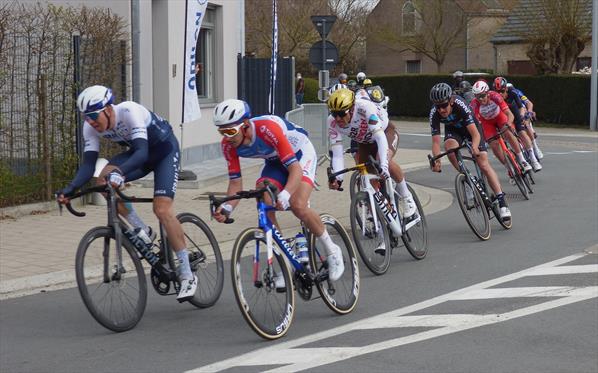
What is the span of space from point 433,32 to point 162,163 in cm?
4939

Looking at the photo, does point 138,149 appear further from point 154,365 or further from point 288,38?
point 288,38

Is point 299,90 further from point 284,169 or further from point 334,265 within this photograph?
point 334,265

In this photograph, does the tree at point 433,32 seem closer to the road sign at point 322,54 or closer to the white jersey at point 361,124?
the road sign at point 322,54

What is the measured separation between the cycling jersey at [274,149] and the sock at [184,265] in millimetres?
708

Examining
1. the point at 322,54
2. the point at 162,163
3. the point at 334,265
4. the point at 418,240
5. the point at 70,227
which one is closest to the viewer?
the point at 334,265

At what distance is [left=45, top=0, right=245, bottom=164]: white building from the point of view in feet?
59.0

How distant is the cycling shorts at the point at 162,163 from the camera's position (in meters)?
7.98

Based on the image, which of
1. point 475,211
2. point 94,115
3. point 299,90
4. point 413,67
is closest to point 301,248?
point 94,115

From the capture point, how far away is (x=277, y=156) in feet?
25.7

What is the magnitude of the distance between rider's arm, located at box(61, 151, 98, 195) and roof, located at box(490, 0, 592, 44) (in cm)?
3582

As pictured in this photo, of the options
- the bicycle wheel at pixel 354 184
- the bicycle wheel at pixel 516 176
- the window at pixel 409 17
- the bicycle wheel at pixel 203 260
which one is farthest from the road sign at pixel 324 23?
the window at pixel 409 17

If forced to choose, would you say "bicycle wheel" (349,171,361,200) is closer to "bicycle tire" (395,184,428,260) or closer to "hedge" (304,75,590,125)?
"bicycle tire" (395,184,428,260)

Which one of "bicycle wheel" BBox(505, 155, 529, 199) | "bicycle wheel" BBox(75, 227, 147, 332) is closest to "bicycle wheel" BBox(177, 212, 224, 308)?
"bicycle wheel" BBox(75, 227, 147, 332)

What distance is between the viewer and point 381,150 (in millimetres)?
9805
